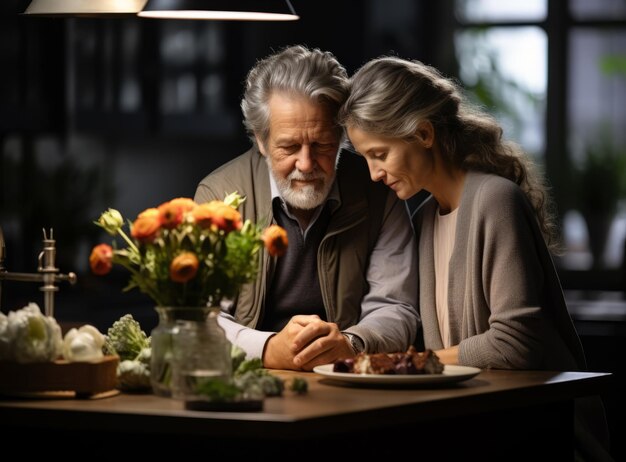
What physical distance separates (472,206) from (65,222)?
3.01 m

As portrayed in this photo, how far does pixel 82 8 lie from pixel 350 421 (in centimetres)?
119

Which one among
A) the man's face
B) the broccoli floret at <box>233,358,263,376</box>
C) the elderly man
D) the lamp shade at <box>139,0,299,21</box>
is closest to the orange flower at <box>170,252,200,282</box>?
the broccoli floret at <box>233,358,263,376</box>

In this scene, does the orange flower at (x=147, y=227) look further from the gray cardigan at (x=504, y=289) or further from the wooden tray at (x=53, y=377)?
the gray cardigan at (x=504, y=289)

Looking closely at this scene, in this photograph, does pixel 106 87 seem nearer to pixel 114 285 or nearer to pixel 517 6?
pixel 114 285

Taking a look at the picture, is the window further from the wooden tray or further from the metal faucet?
the wooden tray

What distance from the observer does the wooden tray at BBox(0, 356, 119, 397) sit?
2.56m

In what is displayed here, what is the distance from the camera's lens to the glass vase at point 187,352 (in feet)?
8.33

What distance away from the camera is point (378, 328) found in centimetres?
347

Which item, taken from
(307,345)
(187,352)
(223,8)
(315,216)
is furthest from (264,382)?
(315,216)

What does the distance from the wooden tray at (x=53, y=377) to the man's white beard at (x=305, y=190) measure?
3.56 ft

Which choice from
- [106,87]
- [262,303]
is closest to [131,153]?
[106,87]

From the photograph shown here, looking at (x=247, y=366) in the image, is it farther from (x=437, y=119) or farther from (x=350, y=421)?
(x=437, y=119)

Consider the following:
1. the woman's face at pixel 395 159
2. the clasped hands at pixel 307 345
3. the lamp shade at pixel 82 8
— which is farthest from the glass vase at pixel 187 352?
the woman's face at pixel 395 159

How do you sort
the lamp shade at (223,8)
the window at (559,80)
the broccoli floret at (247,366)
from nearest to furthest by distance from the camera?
the lamp shade at (223,8), the broccoli floret at (247,366), the window at (559,80)
